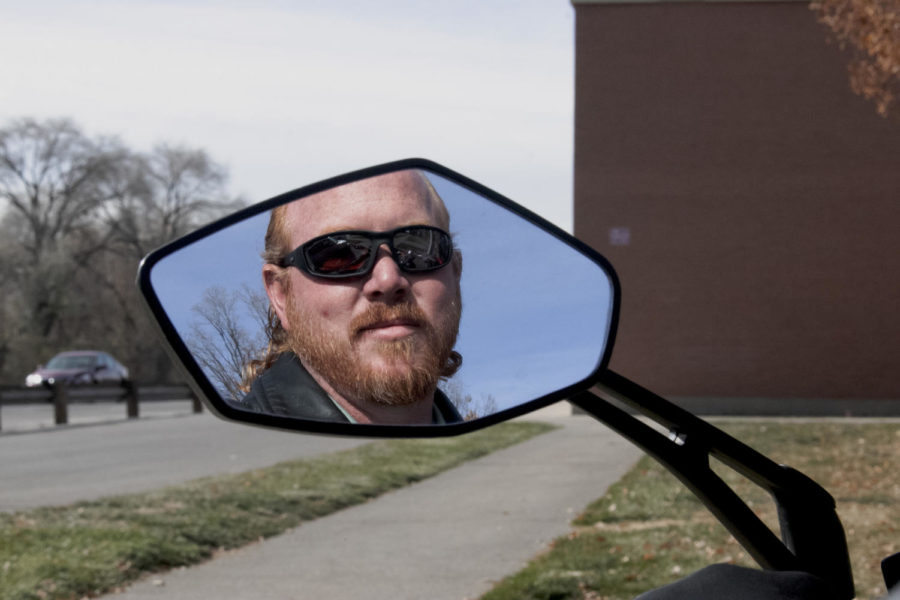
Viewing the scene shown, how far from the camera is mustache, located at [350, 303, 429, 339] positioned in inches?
55.1

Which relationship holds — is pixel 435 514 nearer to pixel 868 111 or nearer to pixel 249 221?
pixel 249 221

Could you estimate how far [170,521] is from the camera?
8.80 metres

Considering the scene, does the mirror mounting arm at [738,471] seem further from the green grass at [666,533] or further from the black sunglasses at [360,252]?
the green grass at [666,533]

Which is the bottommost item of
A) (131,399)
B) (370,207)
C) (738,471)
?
(131,399)

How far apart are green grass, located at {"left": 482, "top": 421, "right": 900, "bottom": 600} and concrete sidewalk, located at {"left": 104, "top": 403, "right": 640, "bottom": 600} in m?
0.26

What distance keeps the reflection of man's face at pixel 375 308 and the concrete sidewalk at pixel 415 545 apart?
5449 mm

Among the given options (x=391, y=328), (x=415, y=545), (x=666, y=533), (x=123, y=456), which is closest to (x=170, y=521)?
(x=415, y=545)

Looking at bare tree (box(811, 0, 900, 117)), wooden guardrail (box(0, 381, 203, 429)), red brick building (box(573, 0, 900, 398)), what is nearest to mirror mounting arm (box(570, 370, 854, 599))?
bare tree (box(811, 0, 900, 117))

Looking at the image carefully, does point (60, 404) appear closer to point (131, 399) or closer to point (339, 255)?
point (131, 399)

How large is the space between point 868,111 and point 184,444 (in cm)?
1659

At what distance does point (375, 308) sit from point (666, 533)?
7551 millimetres

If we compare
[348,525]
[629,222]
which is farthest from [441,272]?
[629,222]

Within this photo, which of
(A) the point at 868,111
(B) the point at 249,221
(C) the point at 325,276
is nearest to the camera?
Answer: (C) the point at 325,276

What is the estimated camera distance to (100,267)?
187 feet
